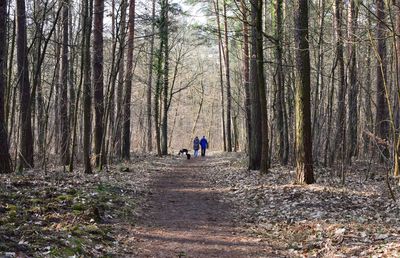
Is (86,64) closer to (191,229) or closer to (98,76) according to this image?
(98,76)

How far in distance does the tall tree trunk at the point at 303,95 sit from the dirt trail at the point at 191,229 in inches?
92.0

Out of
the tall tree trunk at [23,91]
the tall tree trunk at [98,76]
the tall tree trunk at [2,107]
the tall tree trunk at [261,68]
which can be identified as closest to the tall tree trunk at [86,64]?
the tall tree trunk at [98,76]

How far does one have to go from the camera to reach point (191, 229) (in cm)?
790

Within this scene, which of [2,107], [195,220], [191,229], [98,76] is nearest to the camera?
[191,229]

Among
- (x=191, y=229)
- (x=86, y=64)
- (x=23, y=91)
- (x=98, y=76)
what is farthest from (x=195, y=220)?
(x=23, y=91)

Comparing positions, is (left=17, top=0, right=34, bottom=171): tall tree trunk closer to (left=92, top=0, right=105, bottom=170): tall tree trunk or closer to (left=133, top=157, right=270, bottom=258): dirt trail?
(left=92, top=0, right=105, bottom=170): tall tree trunk

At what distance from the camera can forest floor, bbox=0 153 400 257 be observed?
616 cm

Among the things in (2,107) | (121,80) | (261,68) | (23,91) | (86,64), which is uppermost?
(121,80)

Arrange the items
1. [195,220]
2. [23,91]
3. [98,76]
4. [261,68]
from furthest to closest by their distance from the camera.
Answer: [98,76], [23,91], [261,68], [195,220]

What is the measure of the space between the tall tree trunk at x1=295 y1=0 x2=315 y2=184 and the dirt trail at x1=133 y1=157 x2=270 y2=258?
234 centimetres

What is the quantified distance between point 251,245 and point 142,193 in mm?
5258

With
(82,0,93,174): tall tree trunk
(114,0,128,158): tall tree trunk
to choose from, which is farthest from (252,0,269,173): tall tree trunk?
(82,0,93,174): tall tree trunk

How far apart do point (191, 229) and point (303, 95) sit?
4854 millimetres

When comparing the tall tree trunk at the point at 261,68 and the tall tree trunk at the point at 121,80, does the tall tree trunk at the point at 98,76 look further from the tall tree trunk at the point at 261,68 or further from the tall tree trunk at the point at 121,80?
the tall tree trunk at the point at 261,68
